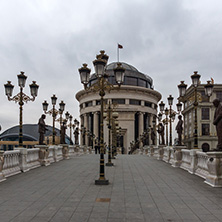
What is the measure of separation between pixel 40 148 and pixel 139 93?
6497 cm

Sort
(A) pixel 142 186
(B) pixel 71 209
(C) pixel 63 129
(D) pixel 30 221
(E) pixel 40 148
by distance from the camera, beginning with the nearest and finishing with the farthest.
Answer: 1. (D) pixel 30 221
2. (B) pixel 71 209
3. (A) pixel 142 186
4. (E) pixel 40 148
5. (C) pixel 63 129

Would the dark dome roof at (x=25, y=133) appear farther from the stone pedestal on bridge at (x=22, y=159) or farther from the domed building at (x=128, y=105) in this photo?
the stone pedestal on bridge at (x=22, y=159)

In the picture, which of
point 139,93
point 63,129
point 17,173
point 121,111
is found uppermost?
point 139,93

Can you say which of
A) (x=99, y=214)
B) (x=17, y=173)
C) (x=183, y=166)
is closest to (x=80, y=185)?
(x=99, y=214)

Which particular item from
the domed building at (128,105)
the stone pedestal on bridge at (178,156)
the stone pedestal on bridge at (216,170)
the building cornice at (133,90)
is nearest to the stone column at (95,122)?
the domed building at (128,105)

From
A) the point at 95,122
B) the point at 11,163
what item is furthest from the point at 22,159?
the point at 95,122

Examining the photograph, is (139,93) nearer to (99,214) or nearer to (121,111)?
(121,111)

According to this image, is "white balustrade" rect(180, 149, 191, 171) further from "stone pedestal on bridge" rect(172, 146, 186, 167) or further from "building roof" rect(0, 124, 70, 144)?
"building roof" rect(0, 124, 70, 144)

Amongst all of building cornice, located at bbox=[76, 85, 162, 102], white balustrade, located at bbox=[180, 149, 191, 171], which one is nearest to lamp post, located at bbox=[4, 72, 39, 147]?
white balustrade, located at bbox=[180, 149, 191, 171]

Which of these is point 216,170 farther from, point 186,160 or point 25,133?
point 25,133

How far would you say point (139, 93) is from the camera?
8200 centimetres

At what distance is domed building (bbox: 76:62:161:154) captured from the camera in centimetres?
8038

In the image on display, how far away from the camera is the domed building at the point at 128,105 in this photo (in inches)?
3164

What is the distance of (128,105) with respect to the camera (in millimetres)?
80688
